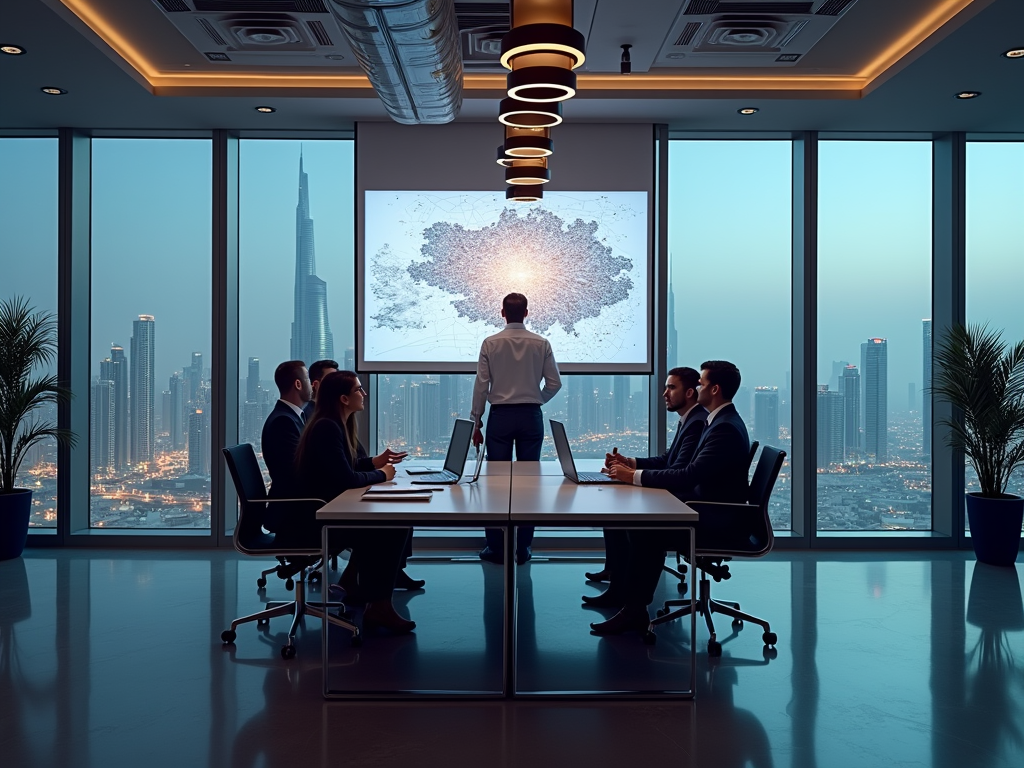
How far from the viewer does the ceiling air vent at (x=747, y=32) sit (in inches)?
213

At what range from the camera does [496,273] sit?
762 centimetres

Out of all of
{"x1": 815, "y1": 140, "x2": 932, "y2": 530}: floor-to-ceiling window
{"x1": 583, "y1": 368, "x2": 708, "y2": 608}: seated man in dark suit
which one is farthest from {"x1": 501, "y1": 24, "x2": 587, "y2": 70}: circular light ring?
{"x1": 815, "y1": 140, "x2": 932, "y2": 530}: floor-to-ceiling window

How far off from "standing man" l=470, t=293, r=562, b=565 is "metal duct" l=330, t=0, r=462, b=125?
1763mm

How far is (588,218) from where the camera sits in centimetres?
760

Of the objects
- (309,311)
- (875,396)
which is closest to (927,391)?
Answer: (875,396)

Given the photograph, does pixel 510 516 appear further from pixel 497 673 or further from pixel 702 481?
pixel 702 481

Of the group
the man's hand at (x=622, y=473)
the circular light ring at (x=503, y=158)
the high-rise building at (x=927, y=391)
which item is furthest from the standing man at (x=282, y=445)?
the high-rise building at (x=927, y=391)

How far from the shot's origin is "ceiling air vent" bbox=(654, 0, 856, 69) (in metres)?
5.40

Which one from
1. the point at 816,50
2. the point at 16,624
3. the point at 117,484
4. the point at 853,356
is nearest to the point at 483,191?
the point at 816,50

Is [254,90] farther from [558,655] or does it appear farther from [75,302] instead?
[558,655]

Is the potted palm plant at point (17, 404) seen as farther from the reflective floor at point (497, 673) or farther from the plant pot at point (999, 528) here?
the plant pot at point (999, 528)

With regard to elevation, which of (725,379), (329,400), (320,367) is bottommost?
(329,400)

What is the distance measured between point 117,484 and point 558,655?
16.5 ft

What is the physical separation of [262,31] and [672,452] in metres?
3.78
